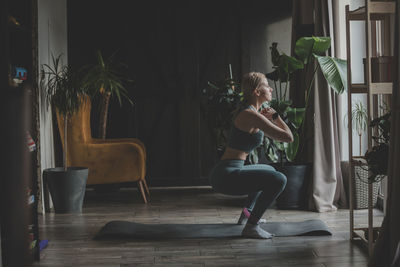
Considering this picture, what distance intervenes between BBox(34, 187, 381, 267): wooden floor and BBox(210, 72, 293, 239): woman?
0.95ft

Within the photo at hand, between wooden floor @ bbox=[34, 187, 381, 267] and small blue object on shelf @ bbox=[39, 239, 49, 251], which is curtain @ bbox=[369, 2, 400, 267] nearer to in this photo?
wooden floor @ bbox=[34, 187, 381, 267]

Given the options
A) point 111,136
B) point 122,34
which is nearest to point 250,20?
point 122,34

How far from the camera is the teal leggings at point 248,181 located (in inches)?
133

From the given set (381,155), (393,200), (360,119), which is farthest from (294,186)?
(393,200)

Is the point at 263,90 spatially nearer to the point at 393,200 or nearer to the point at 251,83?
the point at 251,83

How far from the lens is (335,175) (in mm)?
4465

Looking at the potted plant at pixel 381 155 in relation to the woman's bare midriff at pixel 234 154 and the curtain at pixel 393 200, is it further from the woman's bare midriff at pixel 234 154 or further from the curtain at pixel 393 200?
the woman's bare midriff at pixel 234 154

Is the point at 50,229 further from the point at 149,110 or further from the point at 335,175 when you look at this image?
the point at 335,175

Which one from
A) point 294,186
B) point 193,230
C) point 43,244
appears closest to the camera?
point 43,244

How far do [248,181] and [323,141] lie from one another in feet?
4.65

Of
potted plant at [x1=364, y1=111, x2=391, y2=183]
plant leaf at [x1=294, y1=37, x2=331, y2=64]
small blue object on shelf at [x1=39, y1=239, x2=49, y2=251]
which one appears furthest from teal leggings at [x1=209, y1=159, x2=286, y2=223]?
plant leaf at [x1=294, y1=37, x2=331, y2=64]

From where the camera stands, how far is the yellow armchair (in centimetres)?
471

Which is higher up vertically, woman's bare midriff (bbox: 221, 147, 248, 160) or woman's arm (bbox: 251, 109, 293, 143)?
woman's arm (bbox: 251, 109, 293, 143)

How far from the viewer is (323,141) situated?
A: 14.7ft
